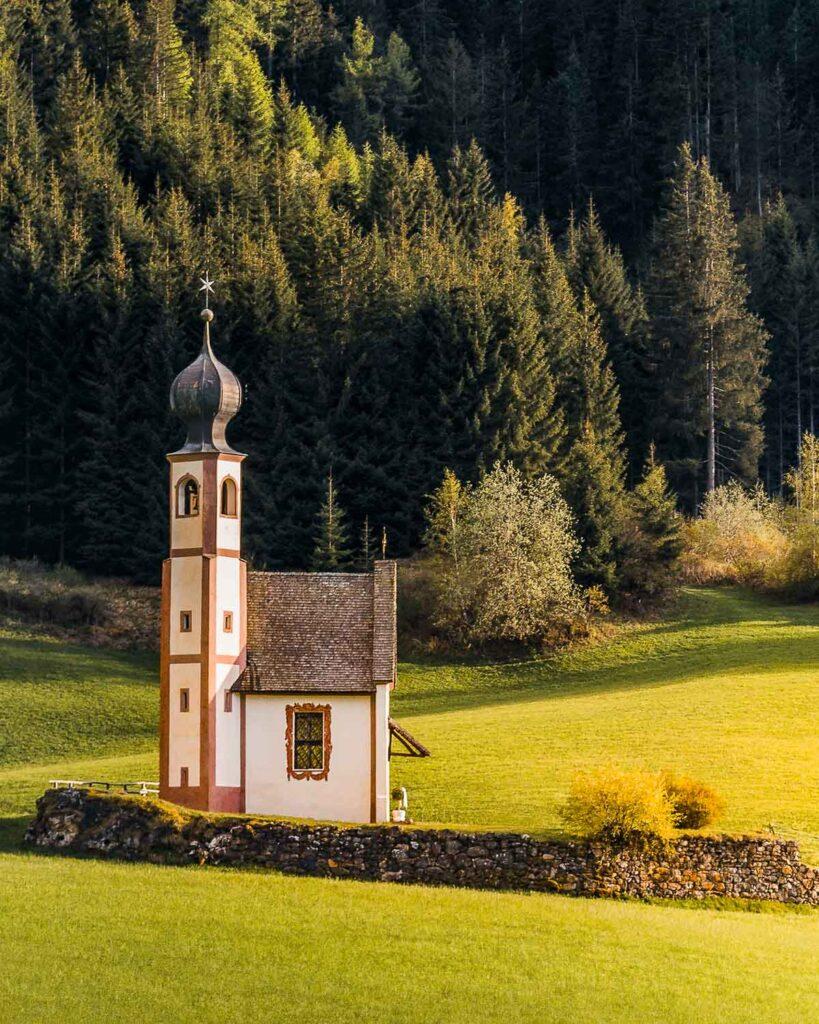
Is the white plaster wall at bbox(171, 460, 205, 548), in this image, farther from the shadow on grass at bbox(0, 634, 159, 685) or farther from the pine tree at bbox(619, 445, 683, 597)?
the pine tree at bbox(619, 445, 683, 597)

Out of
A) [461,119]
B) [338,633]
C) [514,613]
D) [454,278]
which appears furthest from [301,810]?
[461,119]

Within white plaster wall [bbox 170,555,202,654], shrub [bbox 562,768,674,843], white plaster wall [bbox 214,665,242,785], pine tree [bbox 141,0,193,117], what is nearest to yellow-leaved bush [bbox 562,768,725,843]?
shrub [bbox 562,768,674,843]

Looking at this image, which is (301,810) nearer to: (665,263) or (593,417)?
(593,417)

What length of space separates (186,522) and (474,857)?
12381 millimetres

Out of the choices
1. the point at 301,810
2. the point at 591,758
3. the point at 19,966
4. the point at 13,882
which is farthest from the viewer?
the point at 591,758

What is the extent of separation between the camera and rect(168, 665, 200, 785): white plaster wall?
42594 millimetres

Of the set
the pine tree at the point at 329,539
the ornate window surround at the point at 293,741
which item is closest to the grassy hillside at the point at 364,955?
the ornate window surround at the point at 293,741

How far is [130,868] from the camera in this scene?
121 feet

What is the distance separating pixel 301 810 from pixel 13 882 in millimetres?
9674

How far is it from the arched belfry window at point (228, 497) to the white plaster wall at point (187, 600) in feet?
5.07

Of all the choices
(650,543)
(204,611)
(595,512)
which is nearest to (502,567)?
(595,512)

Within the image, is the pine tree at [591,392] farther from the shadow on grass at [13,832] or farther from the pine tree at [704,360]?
the shadow on grass at [13,832]

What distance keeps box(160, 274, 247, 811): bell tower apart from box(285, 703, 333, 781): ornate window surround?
3.89ft

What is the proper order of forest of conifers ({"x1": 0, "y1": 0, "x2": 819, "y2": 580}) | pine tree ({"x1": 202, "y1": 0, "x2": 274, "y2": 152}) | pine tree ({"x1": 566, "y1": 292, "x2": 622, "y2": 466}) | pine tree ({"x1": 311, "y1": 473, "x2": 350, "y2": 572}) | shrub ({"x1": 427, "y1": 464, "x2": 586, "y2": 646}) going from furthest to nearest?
pine tree ({"x1": 202, "y1": 0, "x2": 274, "y2": 152}) < pine tree ({"x1": 566, "y1": 292, "x2": 622, "y2": 466}) < forest of conifers ({"x1": 0, "y1": 0, "x2": 819, "y2": 580}) < pine tree ({"x1": 311, "y1": 473, "x2": 350, "y2": 572}) < shrub ({"x1": 427, "y1": 464, "x2": 586, "y2": 646})
